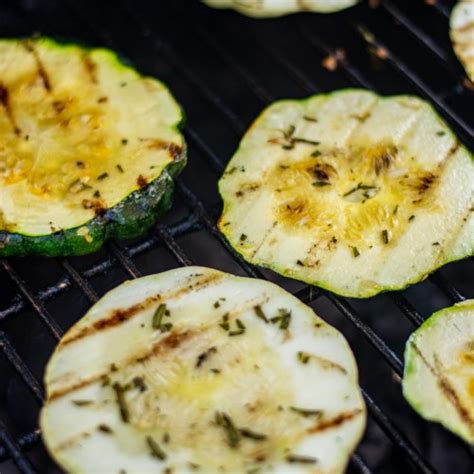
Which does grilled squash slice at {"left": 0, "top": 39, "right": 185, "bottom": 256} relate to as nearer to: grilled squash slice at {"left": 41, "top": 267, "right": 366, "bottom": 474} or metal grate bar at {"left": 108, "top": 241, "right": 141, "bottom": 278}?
metal grate bar at {"left": 108, "top": 241, "right": 141, "bottom": 278}

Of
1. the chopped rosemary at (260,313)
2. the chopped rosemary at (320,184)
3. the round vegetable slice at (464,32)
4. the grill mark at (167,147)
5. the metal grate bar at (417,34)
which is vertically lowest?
the chopped rosemary at (260,313)

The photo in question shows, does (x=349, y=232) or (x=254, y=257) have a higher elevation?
(x=349, y=232)

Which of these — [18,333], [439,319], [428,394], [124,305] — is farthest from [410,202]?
[18,333]

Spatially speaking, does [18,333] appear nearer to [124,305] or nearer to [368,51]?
[124,305]

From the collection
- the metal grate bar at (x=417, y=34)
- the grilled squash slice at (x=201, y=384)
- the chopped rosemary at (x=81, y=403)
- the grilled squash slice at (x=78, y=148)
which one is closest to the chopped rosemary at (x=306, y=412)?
the grilled squash slice at (x=201, y=384)

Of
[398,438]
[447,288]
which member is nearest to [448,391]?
[398,438]

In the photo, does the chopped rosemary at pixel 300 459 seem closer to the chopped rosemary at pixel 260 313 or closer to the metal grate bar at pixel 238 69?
the chopped rosemary at pixel 260 313

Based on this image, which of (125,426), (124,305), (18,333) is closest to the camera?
(125,426)
